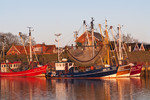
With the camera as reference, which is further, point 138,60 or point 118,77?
point 138,60

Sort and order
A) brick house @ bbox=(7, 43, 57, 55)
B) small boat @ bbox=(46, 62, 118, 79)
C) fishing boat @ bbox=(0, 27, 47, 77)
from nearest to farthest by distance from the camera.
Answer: small boat @ bbox=(46, 62, 118, 79) → fishing boat @ bbox=(0, 27, 47, 77) → brick house @ bbox=(7, 43, 57, 55)

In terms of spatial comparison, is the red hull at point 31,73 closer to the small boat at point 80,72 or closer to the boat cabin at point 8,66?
the boat cabin at point 8,66

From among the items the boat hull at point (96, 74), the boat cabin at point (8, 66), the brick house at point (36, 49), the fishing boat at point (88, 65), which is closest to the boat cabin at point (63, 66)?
the fishing boat at point (88, 65)

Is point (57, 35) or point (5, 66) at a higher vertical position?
point (57, 35)

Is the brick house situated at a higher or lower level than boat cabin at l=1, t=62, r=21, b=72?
higher

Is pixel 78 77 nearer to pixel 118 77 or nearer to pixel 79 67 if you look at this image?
pixel 79 67

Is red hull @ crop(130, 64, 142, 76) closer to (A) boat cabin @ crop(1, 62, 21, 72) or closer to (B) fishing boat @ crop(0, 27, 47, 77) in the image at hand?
(B) fishing boat @ crop(0, 27, 47, 77)

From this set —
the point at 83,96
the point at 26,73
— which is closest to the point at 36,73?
the point at 26,73

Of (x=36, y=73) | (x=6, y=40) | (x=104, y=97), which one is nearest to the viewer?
(x=104, y=97)

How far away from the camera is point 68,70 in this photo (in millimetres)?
68250

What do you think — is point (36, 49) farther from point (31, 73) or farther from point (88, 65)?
point (88, 65)

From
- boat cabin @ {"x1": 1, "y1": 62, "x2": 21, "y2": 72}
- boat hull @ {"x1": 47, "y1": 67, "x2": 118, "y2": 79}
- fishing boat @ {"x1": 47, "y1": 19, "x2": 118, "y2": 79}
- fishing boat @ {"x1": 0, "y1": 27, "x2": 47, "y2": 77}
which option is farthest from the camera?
boat cabin @ {"x1": 1, "y1": 62, "x2": 21, "y2": 72}

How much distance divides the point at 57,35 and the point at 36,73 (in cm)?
1241

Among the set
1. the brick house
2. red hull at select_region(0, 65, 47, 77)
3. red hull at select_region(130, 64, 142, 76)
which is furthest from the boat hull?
the brick house
